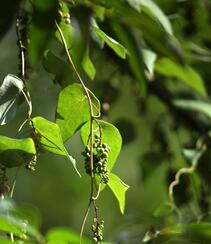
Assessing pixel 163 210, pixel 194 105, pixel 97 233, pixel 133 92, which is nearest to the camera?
pixel 97 233

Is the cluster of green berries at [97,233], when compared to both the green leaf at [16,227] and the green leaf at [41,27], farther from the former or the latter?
the green leaf at [41,27]

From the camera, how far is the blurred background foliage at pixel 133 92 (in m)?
0.95

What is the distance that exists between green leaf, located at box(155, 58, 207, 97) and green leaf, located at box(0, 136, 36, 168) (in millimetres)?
568

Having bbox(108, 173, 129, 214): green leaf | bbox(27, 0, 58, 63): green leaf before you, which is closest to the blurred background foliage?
bbox(27, 0, 58, 63): green leaf

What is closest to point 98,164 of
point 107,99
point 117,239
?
point 117,239

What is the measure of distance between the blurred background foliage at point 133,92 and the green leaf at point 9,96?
1.4 inches

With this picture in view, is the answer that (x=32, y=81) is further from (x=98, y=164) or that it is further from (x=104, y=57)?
(x=104, y=57)

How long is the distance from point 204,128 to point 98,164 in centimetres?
89

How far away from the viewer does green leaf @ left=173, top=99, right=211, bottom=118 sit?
163 centimetres

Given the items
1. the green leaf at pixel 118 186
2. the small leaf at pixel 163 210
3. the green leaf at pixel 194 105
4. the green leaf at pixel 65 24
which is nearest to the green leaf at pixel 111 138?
the green leaf at pixel 118 186

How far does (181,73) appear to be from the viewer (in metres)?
1.54

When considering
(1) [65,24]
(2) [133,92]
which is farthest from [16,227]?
(2) [133,92]

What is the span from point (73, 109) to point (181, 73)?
20.8 inches

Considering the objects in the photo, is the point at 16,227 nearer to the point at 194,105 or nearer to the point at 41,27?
the point at 41,27
